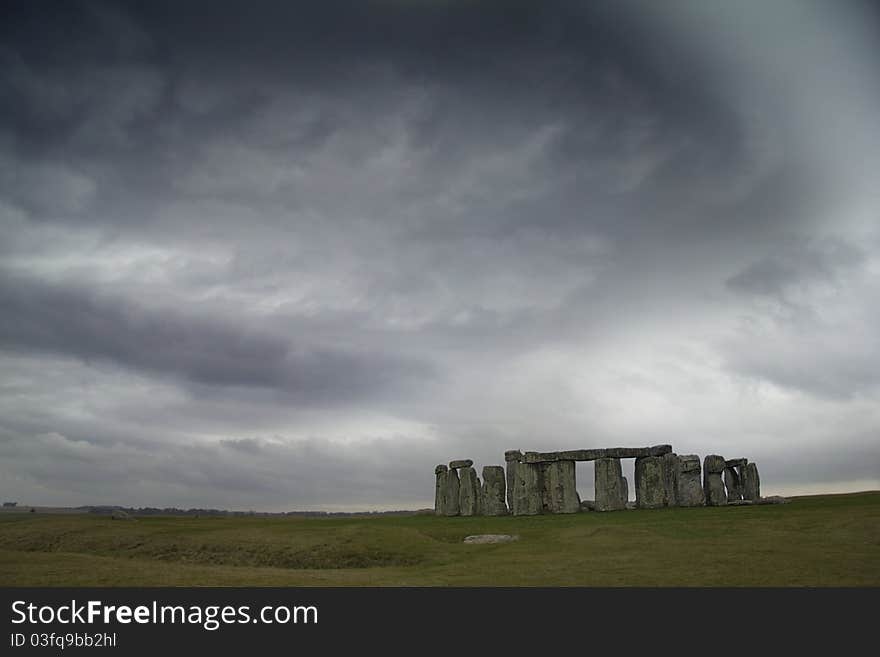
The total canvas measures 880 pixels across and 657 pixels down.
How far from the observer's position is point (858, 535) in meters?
17.6

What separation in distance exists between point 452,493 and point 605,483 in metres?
8.15

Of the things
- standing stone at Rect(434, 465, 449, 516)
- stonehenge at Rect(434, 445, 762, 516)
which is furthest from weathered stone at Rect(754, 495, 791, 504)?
standing stone at Rect(434, 465, 449, 516)

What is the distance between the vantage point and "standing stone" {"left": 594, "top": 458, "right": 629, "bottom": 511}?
32562 mm

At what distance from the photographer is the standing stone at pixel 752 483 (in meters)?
33.8

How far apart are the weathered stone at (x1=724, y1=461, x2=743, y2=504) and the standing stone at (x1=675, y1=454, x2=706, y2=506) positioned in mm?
2958

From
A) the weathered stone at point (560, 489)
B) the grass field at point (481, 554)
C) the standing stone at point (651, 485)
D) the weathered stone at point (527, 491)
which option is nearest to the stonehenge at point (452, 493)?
the weathered stone at point (527, 491)

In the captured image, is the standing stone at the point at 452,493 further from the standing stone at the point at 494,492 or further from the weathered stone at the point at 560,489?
the weathered stone at the point at 560,489

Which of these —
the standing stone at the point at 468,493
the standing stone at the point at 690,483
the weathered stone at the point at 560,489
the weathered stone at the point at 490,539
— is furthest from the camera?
the standing stone at the point at 468,493

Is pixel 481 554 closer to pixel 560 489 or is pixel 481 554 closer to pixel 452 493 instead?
pixel 560 489

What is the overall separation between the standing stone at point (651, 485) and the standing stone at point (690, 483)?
80cm

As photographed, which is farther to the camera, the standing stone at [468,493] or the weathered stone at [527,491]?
the standing stone at [468,493]

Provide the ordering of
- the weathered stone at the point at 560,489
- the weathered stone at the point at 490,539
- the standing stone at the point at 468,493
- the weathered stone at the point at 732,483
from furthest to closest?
1. the standing stone at the point at 468,493
2. the weathered stone at the point at 732,483
3. the weathered stone at the point at 560,489
4. the weathered stone at the point at 490,539
